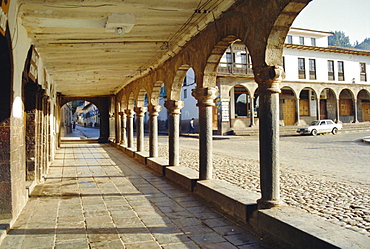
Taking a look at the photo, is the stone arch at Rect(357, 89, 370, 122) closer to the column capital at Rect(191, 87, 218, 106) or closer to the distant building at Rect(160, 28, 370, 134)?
the distant building at Rect(160, 28, 370, 134)

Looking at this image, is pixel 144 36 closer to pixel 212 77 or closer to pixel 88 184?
pixel 212 77

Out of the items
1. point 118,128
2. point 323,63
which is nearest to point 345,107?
point 323,63

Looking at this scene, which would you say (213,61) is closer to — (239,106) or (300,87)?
(239,106)

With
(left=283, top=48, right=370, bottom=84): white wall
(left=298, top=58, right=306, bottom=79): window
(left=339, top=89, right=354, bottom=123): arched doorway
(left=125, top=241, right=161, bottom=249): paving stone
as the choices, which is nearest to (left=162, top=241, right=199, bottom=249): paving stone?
(left=125, top=241, right=161, bottom=249): paving stone

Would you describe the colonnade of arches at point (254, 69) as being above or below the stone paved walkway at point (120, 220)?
above

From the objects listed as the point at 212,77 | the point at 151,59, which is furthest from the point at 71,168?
the point at 212,77

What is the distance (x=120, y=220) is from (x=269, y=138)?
2154mm

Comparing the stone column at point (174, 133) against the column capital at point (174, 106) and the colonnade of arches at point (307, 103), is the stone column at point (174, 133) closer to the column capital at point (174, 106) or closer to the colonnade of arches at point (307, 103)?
the column capital at point (174, 106)

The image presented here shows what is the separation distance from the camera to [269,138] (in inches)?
148

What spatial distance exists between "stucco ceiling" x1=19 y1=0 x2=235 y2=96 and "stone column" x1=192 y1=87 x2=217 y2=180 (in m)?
1.10

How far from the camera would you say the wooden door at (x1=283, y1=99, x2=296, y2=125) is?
26.4 metres

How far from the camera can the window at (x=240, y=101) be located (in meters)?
24.4

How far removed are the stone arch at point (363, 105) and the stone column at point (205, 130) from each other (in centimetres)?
2791

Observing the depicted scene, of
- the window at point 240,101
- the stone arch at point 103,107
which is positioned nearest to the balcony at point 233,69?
the window at point 240,101
